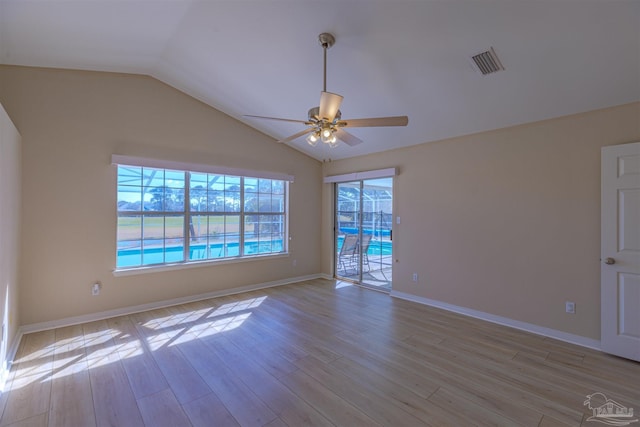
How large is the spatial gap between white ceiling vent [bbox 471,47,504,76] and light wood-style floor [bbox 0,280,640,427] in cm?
272

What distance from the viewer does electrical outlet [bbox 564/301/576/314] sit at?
3.06 metres

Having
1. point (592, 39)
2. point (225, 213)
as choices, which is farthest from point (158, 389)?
point (592, 39)

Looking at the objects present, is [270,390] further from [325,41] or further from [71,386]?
[325,41]

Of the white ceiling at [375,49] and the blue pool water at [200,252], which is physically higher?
the white ceiling at [375,49]

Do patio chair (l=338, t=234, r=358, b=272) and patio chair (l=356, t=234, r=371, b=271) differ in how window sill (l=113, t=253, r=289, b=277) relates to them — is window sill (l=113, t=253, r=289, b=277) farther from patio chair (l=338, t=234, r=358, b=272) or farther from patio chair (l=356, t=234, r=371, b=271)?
patio chair (l=356, t=234, r=371, b=271)

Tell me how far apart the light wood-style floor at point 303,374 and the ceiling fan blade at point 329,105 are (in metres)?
2.16

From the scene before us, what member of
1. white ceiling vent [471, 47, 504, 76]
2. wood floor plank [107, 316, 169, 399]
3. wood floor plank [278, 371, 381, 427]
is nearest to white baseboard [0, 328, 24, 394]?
wood floor plank [107, 316, 169, 399]

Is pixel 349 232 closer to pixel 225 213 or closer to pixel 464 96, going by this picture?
pixel 225 213

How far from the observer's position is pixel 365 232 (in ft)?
17.7

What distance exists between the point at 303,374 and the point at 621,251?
3.20 m

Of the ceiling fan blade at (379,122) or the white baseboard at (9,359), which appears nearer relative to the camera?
the white baseboard at (9,359)

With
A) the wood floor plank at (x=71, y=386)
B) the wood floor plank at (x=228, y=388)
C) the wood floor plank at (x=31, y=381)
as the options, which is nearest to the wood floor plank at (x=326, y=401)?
the wood floor plank at (x=228, y=388)

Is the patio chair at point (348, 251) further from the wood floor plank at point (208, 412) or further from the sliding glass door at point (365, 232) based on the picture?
the wood floor plank at point (208, 412)

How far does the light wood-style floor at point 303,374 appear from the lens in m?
1.94
